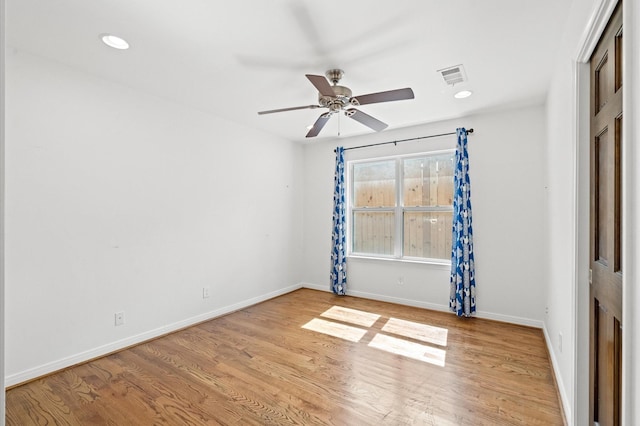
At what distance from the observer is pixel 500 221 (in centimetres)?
366

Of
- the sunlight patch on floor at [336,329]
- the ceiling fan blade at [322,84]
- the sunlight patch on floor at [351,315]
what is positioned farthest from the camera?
the sunlight patch on floor at [351,315]

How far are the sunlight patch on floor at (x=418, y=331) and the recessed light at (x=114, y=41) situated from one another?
139 inches

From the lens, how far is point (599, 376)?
156cm

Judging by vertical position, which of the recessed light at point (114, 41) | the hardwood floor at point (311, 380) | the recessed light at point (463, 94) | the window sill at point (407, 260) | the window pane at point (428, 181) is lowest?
the hardwood floor at point (311, 380)

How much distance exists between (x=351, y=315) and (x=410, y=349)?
1077 millimetres

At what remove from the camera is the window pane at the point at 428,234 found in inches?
163

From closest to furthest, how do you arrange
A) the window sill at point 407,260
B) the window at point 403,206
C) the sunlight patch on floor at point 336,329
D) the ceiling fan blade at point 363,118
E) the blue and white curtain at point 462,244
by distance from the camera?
the ceiling fan blade at point 363,118 < the sunlight patch on floor at point 336,329 < the blue and white curtain at point 462,244 < the window sill at point 407,260 < the window at point 403,206

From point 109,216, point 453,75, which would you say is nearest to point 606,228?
point 453,75

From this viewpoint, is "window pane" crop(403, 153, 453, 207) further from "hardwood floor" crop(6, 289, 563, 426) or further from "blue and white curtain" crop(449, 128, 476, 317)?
"hardwood floor" crop(6, 289, 563, 426)

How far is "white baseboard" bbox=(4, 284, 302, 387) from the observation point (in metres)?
2.35

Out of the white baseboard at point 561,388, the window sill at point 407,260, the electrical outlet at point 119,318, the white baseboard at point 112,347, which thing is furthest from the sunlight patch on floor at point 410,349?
the electrical outlet at point 119,318

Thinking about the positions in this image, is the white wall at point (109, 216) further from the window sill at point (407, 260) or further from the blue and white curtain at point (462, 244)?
the blue and white curtain at point (462, 244)

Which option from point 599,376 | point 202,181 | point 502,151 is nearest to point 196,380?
point 202,181
